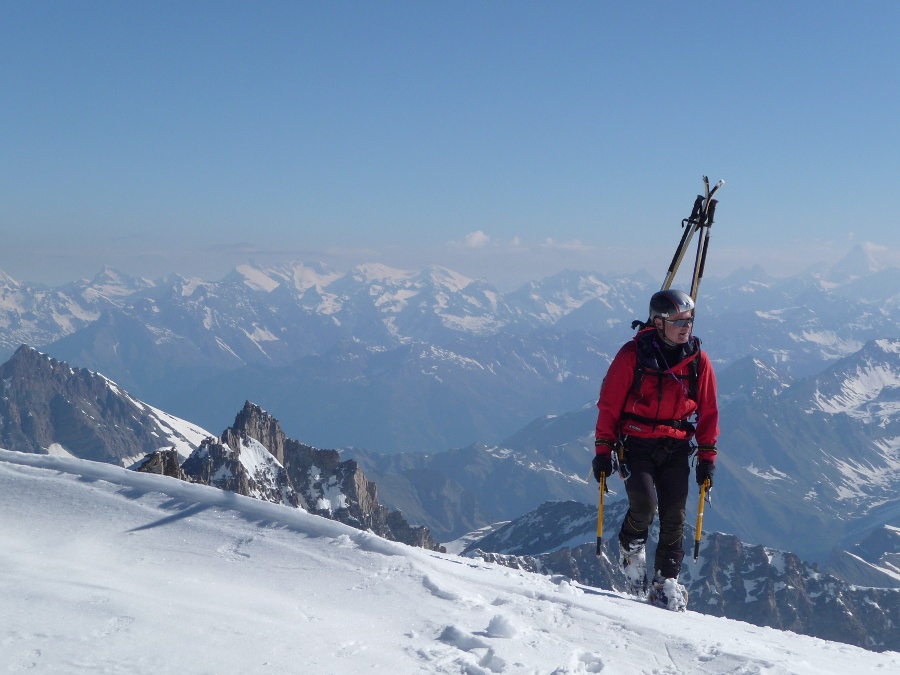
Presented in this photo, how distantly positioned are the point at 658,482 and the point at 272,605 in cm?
558

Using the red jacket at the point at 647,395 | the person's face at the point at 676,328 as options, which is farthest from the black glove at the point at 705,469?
the person's face at the point at 676,328

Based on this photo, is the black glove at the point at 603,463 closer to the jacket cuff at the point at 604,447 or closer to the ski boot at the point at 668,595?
the jacket cuff at the point at 604,447

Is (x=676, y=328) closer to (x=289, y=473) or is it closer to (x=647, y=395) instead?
(x=647, y=395)

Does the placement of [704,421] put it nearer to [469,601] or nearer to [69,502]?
[469,601]

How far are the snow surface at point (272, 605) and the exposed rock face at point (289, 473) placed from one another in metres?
139

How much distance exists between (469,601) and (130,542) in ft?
14.2

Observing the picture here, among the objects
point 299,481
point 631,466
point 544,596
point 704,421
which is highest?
point 704,421

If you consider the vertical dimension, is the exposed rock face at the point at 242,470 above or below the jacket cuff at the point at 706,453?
below

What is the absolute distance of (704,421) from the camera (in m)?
10.2

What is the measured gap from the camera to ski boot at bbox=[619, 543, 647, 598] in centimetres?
1048

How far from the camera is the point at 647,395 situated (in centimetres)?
982

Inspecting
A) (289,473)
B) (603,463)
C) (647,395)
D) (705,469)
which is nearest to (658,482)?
(705,469)

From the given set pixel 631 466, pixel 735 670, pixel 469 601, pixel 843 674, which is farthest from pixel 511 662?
pixel 631 466

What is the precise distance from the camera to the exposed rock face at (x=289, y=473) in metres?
146
